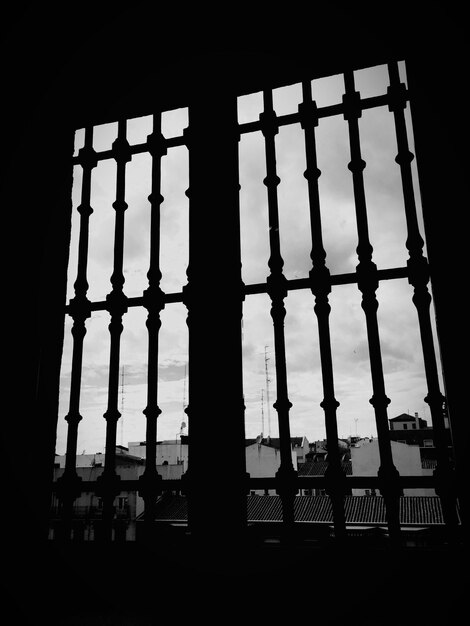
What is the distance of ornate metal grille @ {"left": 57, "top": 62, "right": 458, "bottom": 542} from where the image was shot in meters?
2.17

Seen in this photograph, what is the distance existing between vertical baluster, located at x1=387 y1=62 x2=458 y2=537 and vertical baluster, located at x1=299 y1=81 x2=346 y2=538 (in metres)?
0.42

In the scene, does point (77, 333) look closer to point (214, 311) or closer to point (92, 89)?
point (214, 311)

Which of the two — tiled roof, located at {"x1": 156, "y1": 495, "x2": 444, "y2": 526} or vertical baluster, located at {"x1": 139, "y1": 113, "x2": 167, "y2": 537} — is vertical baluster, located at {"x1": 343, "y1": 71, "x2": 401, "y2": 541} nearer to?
vertical baluster, located at {"x1": 139, "y1": 113, "x2": 167, "y2": 537}

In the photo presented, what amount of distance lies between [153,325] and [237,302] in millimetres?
494

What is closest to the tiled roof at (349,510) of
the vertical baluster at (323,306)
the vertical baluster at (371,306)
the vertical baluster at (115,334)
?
the vertical baluster at (115,334)

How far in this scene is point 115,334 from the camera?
102 inches

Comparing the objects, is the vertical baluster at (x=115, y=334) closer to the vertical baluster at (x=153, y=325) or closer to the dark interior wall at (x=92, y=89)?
the vertical baluster at (x=153, y=325)

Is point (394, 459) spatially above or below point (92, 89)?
below

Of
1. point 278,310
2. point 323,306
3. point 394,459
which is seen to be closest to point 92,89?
point 278,310

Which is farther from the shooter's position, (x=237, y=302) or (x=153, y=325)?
(x=153, y=325)

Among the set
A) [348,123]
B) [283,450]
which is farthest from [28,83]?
[283,450]

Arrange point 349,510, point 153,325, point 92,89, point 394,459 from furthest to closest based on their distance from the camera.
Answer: point 349,510
point 394,459
point 92,89
point 153,325

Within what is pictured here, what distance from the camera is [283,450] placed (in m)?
2.23

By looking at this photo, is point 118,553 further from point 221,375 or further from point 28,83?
point 28,83
